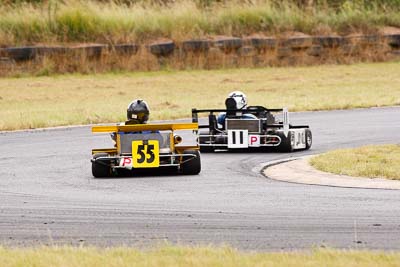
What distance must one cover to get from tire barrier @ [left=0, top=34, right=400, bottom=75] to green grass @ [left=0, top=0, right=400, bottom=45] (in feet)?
2.01

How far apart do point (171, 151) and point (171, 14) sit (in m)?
23.0

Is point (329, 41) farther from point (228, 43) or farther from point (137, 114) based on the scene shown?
point (137, 114)

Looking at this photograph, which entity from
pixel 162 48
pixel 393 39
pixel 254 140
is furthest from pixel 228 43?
pixel 254 140

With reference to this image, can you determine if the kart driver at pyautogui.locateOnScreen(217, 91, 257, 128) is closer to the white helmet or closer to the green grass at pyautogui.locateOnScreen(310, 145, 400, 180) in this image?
the white helmet

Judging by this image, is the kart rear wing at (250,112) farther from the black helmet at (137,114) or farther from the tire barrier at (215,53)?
the tire barrier at (215,53)

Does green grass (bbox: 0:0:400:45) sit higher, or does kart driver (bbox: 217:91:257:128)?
green grass (bbox: 0:0:400:45)

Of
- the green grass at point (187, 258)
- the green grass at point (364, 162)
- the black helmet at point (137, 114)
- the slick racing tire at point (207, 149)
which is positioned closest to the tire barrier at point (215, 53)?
the slick racing tire at point (207, 149)

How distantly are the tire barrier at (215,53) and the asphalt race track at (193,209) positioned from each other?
16.8 m

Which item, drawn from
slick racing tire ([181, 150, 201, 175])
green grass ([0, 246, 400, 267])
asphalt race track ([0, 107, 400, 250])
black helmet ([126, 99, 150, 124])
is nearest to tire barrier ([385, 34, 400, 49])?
asphalt race track ([0, 107, 400, 250])

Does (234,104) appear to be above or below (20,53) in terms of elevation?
below

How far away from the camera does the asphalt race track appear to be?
945cm

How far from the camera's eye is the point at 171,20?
36.4 m

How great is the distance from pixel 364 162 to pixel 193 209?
3.96 meters

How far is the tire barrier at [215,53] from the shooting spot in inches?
1313
